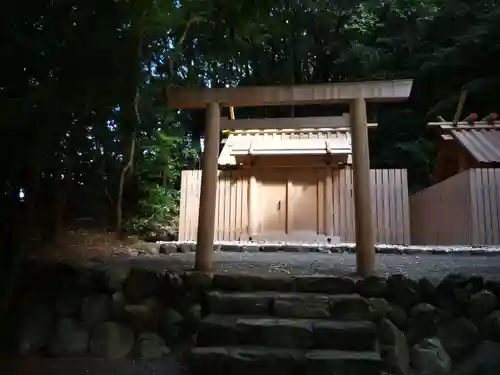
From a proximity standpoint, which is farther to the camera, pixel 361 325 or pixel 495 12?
pixel 495 12

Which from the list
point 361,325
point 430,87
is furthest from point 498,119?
point 361,325

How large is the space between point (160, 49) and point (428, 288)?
3.10 metres

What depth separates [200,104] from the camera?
157 inches

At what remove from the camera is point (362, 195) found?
364cm

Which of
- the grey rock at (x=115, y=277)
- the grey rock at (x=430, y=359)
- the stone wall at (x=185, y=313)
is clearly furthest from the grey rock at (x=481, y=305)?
the grey rock at (x=115, y=277)

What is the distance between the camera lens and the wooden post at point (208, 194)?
3.83m

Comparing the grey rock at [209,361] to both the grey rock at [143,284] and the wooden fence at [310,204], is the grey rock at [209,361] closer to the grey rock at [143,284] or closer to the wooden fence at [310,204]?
the grey rock at [143,284]

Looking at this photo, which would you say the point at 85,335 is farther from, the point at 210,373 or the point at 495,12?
the point at 495,12

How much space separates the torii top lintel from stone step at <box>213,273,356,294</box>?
4.86ft

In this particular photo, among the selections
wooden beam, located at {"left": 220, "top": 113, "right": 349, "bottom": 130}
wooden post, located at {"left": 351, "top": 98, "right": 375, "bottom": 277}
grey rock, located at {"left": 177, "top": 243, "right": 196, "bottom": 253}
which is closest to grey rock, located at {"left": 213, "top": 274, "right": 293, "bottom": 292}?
wooden post, located at {"left": 351, "top": 98, "right": 375, "bottom": 277}

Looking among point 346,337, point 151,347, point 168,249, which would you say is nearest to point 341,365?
point 346,337

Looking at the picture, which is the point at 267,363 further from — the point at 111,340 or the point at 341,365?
the point at 111,340

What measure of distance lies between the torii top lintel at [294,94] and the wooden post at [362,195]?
0.11 m

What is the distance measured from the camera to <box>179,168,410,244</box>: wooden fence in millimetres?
8656
